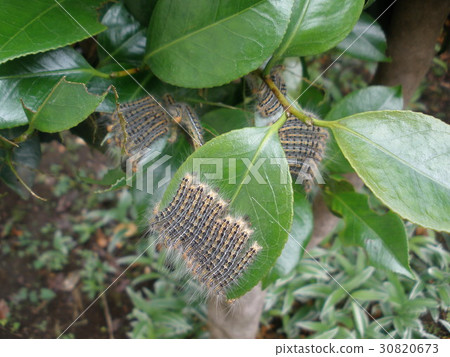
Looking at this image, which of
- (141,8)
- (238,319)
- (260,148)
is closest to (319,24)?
(260,148)

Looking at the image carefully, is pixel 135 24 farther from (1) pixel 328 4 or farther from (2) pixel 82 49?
(1) pixel 328 4

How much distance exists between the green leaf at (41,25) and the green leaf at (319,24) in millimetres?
421

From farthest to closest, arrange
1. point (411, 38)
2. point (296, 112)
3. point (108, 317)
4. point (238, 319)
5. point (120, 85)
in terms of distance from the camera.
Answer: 1. point (108, 317)
2. point (238, 319)
3. point (411, 38)
4. point (120, 85)
5. point (296, 112)

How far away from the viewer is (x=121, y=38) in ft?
3.21

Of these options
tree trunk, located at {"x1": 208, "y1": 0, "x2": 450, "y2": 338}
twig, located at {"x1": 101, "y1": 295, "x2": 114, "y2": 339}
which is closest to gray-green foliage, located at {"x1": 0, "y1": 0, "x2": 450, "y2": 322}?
tree trunk, located at {"x1": 208, "y1": 0, "x2": 450, "y2": 338}

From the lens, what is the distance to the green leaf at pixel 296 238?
1.02 m

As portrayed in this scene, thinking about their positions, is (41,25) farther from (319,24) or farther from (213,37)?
(319,24)

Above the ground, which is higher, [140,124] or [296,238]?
[140,124]

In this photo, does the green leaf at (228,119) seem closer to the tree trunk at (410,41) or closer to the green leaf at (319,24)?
the green leaf at (319,24)

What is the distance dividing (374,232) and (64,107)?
2.91 feet

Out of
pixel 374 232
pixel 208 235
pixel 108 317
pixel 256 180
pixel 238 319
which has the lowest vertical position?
pixel 108 317

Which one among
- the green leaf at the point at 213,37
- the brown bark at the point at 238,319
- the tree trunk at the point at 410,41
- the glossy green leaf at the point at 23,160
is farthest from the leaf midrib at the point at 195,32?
the brown bark at the point at 238,319
